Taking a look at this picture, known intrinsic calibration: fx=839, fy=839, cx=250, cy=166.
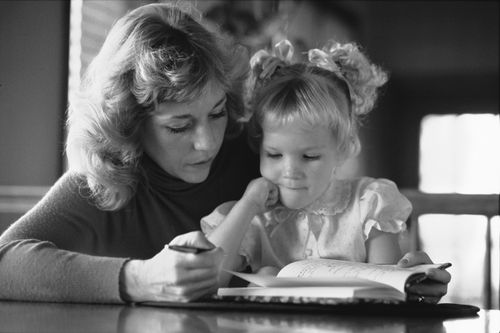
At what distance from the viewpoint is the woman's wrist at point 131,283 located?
1.24 metres

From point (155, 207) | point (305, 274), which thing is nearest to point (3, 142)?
point (155, 207)

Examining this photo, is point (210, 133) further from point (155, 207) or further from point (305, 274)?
point (305, 274)

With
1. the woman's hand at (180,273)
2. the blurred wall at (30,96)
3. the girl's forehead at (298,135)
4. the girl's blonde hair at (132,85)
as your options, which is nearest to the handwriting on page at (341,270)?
the woman's hand at (180,273)

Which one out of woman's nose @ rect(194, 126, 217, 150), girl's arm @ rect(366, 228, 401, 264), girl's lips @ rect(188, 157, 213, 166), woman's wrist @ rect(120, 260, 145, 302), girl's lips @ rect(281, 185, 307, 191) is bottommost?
woman's wrist @ rect(120, 260, 145, 302)

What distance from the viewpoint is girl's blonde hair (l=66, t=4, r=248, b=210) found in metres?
1.51

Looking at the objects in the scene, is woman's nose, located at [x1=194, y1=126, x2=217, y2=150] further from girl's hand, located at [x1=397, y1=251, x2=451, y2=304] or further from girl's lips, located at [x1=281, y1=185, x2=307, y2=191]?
girl's hand, located at [x1=397, y1=251, x2=451, y2=304]

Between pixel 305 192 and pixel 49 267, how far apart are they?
507 millimetres

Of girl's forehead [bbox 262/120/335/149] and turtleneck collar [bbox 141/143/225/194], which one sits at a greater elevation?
girl's forehead [bbox 262/120/335/149]

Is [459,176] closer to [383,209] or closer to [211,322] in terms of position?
[383,209]

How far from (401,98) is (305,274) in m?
4.18

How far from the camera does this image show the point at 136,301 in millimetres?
1251

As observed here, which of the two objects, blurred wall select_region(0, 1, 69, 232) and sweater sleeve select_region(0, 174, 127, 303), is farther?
blurred wall select_region(0, 1, 69, 232)

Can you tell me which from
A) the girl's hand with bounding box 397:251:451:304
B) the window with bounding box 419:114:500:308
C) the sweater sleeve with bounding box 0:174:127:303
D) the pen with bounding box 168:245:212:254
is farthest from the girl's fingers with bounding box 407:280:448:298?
the window with bounding box 419:114:500:308

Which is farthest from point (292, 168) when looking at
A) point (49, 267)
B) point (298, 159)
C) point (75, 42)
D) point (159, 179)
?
point (75, 42)
